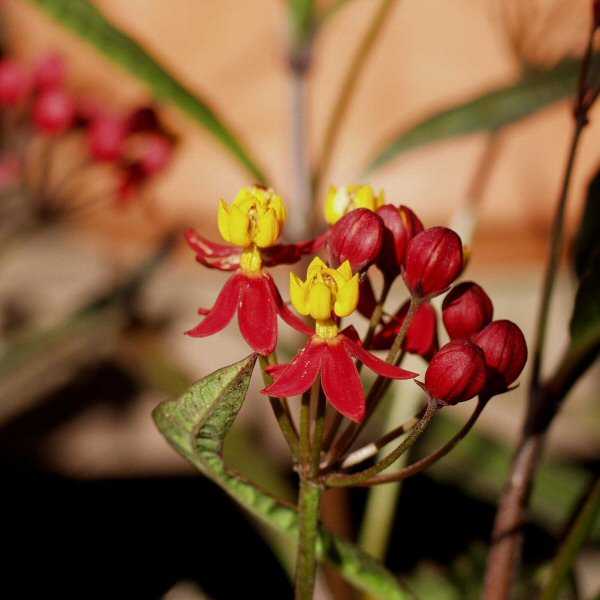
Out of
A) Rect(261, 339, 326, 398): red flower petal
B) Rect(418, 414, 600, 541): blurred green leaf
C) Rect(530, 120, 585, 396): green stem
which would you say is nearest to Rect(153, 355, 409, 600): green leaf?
Rect(261, 339, 326, 398): red flower petal

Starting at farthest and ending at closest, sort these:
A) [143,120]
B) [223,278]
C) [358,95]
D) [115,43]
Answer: [358,95] < [223,278] < [143,120] < [115,43]

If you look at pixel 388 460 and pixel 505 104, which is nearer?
pixel 388 460

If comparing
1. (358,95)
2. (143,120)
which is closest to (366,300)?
(143,120)

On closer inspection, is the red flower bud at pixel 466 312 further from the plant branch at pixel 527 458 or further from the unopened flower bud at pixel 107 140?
the unopened flower bud at pixel 107 140

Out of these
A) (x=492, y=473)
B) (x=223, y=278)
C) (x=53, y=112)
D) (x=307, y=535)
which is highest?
(x=53, y=112)

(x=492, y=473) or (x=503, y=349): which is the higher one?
(x=503, y=349)

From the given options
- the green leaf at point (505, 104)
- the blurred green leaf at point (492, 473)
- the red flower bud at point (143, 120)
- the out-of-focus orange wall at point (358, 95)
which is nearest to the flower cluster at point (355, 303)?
the green leaf at point (505, 104)

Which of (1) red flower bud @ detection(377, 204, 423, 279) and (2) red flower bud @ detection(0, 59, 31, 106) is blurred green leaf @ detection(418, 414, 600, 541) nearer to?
(1) red flower bud @ detection(377, 204, 423, 279)

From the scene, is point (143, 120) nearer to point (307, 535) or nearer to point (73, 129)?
point (73, 129)

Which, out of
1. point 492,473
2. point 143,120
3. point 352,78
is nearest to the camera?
point 352,78
